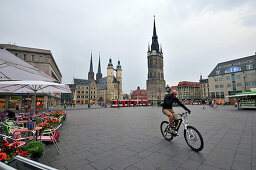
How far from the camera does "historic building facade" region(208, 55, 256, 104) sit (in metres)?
48.2

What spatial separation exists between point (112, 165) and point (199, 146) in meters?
2.77

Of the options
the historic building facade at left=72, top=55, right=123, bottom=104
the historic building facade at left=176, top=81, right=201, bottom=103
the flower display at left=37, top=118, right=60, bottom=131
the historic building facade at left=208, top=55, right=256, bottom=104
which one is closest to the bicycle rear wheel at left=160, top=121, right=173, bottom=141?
the flower display at left=37, top=118, right=60, bottom=131

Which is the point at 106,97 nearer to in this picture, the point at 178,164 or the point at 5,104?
the point at 5,104

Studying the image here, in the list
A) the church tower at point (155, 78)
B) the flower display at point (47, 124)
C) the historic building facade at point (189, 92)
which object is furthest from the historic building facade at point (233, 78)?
the flower display at point (47, 124)

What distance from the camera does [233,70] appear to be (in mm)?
52781

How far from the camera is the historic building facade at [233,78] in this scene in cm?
4816

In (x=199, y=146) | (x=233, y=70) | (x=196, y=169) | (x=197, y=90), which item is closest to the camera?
(x=196, y=169)

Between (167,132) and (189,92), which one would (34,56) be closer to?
(167,132)

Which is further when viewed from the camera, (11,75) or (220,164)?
(11,75)

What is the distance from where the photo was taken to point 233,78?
51.6 m

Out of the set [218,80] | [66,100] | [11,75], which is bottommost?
[66,100]

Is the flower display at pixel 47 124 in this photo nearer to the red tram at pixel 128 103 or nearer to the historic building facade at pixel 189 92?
the red tram at pixel 128 103

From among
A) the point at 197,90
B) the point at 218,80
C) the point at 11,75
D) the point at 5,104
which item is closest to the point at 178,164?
the point at 11,75

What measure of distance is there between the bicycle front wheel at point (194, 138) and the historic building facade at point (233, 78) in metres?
55.1
